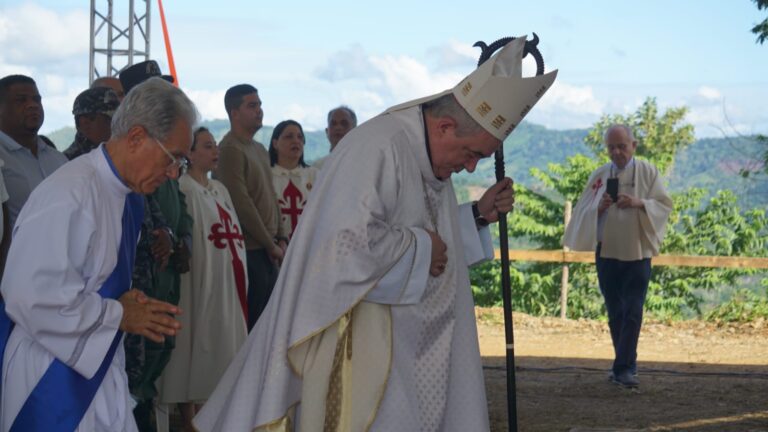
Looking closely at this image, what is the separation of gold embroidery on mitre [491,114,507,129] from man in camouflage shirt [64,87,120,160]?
2175 mm

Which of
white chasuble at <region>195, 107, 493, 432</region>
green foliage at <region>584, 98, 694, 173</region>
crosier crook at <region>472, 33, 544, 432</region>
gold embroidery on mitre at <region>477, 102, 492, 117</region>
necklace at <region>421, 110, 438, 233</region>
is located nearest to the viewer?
white chasuble at <region>195, 107, 493, 432</region>

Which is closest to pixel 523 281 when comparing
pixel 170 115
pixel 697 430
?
pixel 697 430

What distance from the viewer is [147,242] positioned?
5250 mm

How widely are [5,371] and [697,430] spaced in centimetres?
570

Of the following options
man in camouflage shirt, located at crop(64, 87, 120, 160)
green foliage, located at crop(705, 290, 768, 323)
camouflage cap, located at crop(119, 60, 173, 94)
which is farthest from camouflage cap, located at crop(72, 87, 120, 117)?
green foliage, located at crop(705, 290, 768, 323)

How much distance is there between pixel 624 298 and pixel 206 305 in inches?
155

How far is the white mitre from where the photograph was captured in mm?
4043

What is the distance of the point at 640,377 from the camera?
10195 mm

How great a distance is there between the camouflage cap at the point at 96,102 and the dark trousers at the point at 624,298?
493cm

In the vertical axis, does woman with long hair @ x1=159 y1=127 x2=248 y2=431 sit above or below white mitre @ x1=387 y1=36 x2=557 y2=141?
below

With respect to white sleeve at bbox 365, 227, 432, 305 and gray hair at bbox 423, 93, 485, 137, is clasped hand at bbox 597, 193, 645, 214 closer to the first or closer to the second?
gray hair at bbox 423, 93, 485, 137

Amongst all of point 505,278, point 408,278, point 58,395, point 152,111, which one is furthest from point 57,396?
point 505,278

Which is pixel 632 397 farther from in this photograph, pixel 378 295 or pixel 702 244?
pixel 702 244

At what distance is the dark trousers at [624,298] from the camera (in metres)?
9.16
